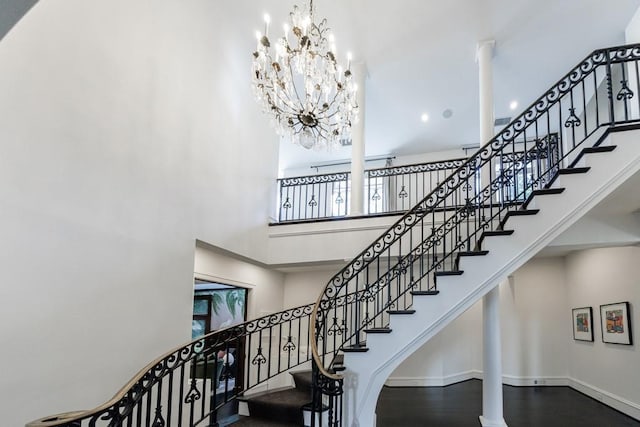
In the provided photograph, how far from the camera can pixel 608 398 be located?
21.6 feet

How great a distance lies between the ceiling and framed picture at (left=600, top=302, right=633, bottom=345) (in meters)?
Answer: 4.33

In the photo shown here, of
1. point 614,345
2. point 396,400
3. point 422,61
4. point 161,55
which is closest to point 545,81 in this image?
point 422,61

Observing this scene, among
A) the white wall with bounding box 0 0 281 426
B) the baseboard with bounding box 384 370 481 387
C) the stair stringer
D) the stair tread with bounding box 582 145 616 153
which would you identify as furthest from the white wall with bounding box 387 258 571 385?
the white wall with bounding box 0 0 281 426

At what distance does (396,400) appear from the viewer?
22.6 feet

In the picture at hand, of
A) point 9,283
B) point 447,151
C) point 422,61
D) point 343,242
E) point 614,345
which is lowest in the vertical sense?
point 614,345

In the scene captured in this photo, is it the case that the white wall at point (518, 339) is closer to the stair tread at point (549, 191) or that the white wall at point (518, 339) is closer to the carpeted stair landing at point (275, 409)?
the carpeted stair landing at point (275, 409)

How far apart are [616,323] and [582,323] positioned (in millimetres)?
1469

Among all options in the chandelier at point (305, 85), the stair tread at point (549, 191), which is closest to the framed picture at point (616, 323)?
the stair tread at point (549, 191)

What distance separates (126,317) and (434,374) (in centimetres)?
620

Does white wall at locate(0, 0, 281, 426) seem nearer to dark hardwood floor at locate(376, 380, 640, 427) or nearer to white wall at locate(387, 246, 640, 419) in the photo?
dark hardwood floor at locate(376, 380, 640, 427)

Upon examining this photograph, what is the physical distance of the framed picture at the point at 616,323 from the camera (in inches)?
239

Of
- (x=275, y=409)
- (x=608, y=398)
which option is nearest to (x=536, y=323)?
(x=608, y=398)

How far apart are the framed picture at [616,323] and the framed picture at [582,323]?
510mm

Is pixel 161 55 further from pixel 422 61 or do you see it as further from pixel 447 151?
pixel 447 151
